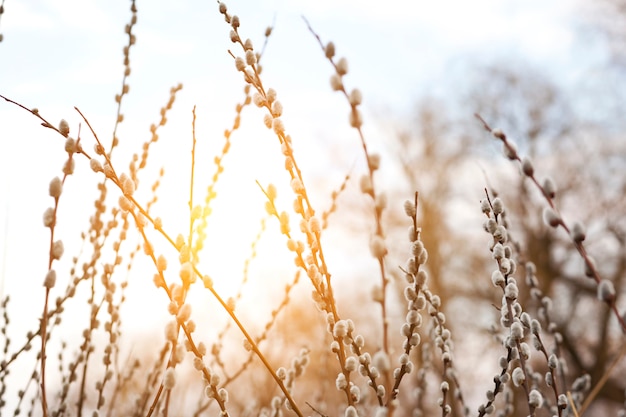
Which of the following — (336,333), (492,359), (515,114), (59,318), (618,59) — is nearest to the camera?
(336,333)

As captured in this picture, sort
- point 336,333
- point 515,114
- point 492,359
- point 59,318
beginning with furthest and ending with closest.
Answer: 1. point 515,114
2. point 492,359
3. point 59,318
4. point 336,333

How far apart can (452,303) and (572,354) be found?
221 cm

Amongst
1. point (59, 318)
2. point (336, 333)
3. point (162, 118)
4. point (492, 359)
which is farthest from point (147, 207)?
point (492, 359)

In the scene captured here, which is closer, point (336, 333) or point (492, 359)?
point (336, 333)

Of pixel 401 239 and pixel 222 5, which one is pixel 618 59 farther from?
pixel 222 5

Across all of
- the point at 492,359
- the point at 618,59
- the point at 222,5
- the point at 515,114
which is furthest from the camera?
the point at 515,114

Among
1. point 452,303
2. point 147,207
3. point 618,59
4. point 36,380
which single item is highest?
point 618,59

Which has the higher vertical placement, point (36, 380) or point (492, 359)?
point (492, 359)

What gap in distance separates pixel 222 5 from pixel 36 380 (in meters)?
1.13

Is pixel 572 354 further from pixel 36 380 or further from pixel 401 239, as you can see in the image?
pixel 36 380

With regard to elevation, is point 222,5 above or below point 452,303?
below

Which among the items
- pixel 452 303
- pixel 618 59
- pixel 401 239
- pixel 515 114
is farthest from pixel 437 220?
pixel 618 59

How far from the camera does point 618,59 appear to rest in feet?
29.8

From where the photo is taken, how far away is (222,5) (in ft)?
3.69
